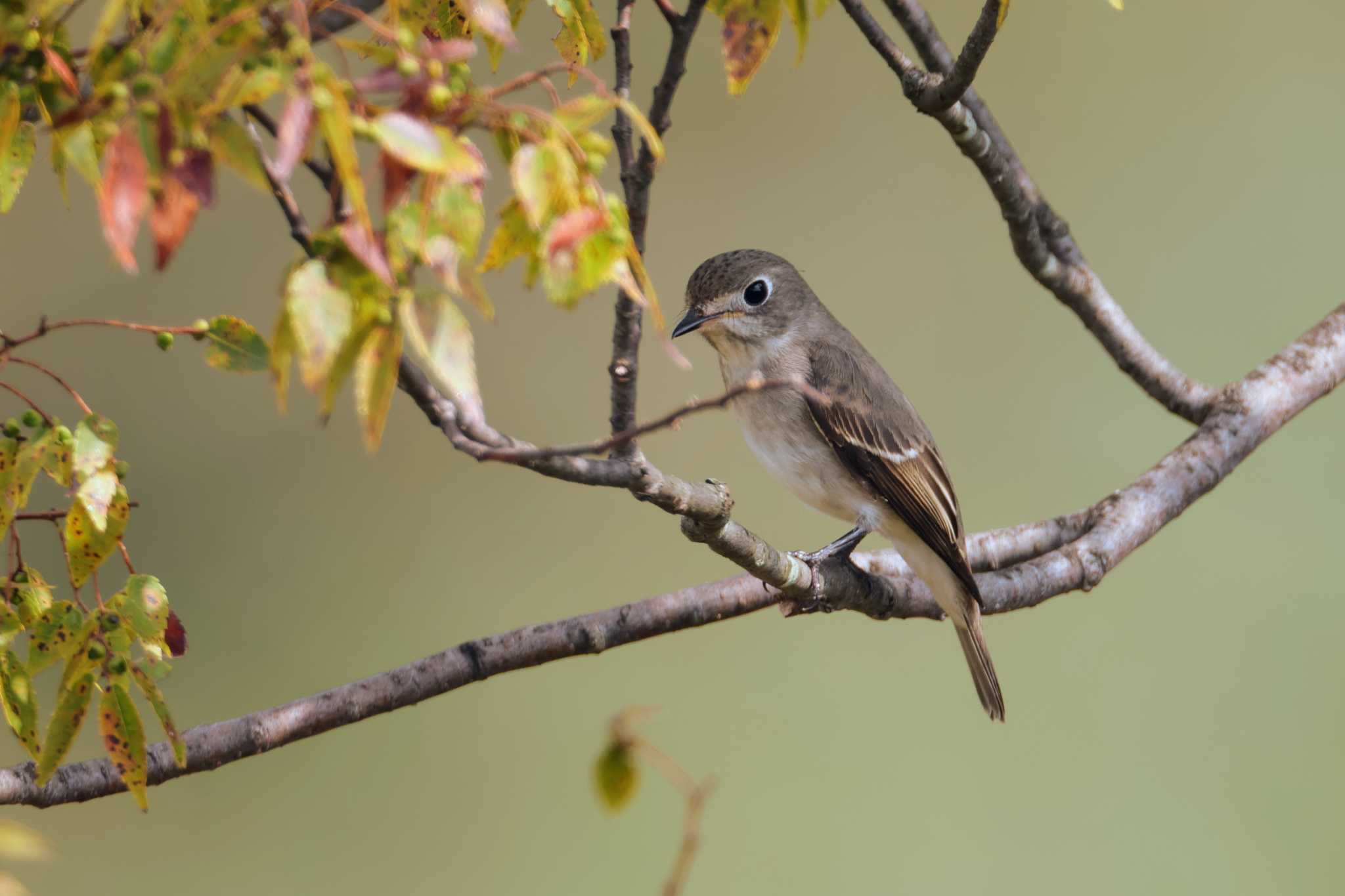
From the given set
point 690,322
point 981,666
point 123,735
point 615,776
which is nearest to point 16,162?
point 123,735

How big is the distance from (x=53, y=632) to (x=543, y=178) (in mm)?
895

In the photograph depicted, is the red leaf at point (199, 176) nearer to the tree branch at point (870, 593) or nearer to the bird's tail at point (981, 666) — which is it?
the tree branch at point (870, 593)

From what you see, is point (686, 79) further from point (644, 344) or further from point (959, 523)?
point (959, 523)

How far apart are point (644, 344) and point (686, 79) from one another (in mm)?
1416

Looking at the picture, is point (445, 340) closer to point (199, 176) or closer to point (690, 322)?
point (199, 176)

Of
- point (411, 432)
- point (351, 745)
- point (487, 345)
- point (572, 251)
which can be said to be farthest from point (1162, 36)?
point (572, 251)

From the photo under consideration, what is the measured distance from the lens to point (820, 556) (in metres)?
2.72

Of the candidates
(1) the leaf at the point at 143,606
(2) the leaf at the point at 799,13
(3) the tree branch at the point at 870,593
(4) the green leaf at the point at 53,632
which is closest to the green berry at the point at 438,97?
(1) the leaf at the point at 143,606

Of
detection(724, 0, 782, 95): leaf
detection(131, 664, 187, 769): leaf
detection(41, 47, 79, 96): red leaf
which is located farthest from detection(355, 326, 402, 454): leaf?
detection(724, 0, 782, 95): leaf

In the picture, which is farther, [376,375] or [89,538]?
[89,538]

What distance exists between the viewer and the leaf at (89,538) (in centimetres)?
142

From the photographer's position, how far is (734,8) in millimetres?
1919

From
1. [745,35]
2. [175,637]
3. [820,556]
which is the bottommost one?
[175,637]

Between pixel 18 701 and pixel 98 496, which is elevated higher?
pixel 98 496
